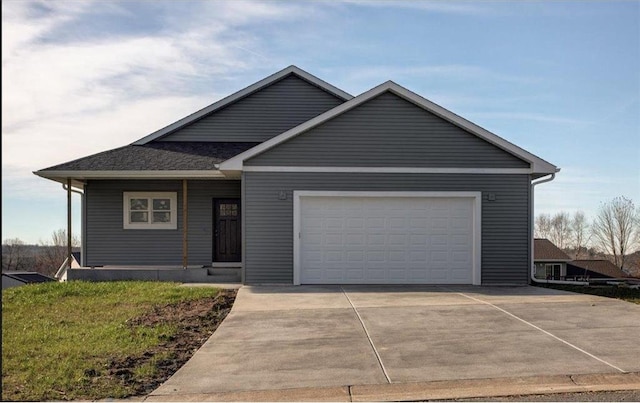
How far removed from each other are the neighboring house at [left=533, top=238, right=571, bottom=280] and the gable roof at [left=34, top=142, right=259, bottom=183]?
80.9 feet

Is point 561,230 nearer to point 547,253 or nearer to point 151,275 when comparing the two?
point 547,253

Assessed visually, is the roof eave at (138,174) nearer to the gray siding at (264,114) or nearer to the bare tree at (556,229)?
the gray siding at (264,114)

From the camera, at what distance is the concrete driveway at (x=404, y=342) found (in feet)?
21.2

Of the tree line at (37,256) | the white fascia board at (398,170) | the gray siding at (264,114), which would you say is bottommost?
the tree line at (37,256)

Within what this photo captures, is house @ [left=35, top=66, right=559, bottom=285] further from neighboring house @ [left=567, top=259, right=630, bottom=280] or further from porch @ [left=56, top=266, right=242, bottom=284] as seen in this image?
neighboring house @ [left=567, top=259, right=630, bottom=280]

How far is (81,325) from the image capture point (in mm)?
9266

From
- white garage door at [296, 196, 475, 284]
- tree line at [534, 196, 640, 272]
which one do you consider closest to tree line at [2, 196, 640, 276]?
tree line at [534, 196, 640, 272]

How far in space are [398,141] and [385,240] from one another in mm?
2441

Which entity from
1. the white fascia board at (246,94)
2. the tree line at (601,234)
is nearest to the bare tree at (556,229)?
the tree line at (601,234)

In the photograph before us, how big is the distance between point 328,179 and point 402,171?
1816mm

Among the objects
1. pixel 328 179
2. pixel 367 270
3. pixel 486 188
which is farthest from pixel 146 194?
pixel 486 188

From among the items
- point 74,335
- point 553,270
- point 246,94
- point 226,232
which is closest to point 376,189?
point 226,232

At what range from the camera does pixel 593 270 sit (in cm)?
3747

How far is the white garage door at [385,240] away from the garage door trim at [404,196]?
0.09 meters
